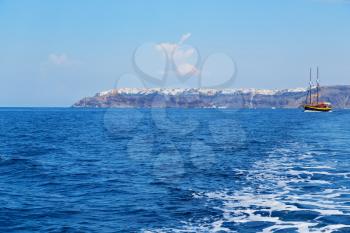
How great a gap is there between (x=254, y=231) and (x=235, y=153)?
111 feet

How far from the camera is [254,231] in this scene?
20.4 metres

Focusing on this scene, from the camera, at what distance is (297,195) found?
28203 mm

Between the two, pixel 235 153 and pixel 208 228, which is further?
pixel 235 153

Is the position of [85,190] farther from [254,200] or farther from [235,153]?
[235,153]

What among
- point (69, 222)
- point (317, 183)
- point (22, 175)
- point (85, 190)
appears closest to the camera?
point (69, 222)

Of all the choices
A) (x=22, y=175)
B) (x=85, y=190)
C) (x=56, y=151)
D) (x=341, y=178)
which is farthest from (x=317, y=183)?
(x=56, y=151)

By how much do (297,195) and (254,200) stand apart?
3398mm

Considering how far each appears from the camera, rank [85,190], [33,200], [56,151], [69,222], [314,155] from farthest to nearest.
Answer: [56,151] → [314,155] → [85,190] → [33,200] → [69,222]

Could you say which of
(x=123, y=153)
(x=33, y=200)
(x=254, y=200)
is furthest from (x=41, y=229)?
(x=123, y=153)

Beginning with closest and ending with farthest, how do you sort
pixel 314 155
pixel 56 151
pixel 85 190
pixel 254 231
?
pixel 254 231
pixel 85 190
pixel 314 155
pixel 56 151

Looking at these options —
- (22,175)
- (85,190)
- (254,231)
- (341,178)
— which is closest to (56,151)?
(22,175)

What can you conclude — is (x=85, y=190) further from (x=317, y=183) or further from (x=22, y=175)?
(x=317, y=183)

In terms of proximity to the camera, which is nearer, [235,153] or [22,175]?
[22,175]

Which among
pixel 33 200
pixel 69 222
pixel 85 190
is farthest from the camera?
pixel 85 190
